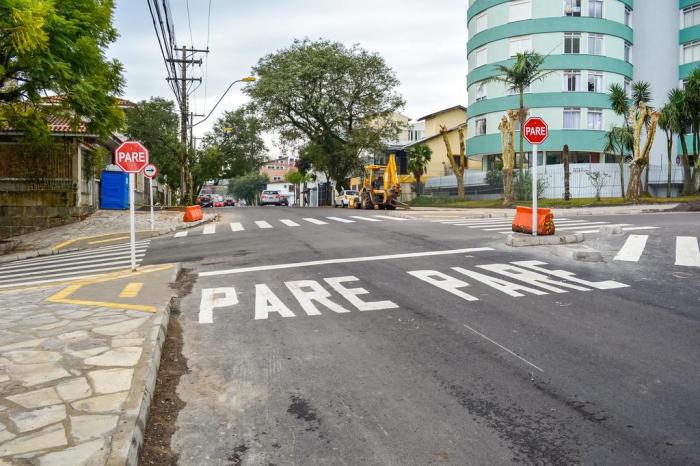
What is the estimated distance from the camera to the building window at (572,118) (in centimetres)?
4000

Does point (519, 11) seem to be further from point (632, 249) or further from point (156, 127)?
point (156, 127)

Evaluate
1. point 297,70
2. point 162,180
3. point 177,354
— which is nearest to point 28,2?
point 177,354

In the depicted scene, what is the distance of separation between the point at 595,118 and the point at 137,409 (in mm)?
42456

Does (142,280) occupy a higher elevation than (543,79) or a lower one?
lower

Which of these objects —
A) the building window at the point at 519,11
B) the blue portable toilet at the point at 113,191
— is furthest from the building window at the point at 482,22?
the blue portable toilet at the point at 113,191

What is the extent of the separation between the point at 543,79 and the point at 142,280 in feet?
121

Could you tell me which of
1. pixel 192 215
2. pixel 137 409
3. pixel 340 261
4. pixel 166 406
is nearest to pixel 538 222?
pixel 340 261

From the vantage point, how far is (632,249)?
12031mm

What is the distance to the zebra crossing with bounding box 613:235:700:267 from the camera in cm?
1048

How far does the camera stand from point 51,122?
24719mm

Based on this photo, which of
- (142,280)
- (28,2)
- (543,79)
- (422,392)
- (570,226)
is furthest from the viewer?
(543,79)

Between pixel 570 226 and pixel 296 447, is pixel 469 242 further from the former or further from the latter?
pixel 296 447

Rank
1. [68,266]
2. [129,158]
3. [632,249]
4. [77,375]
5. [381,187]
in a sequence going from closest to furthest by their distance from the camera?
[77,375], [632,249], [129,158], [68,266], [381,187]

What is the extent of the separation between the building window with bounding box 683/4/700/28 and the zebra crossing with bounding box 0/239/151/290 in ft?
143
